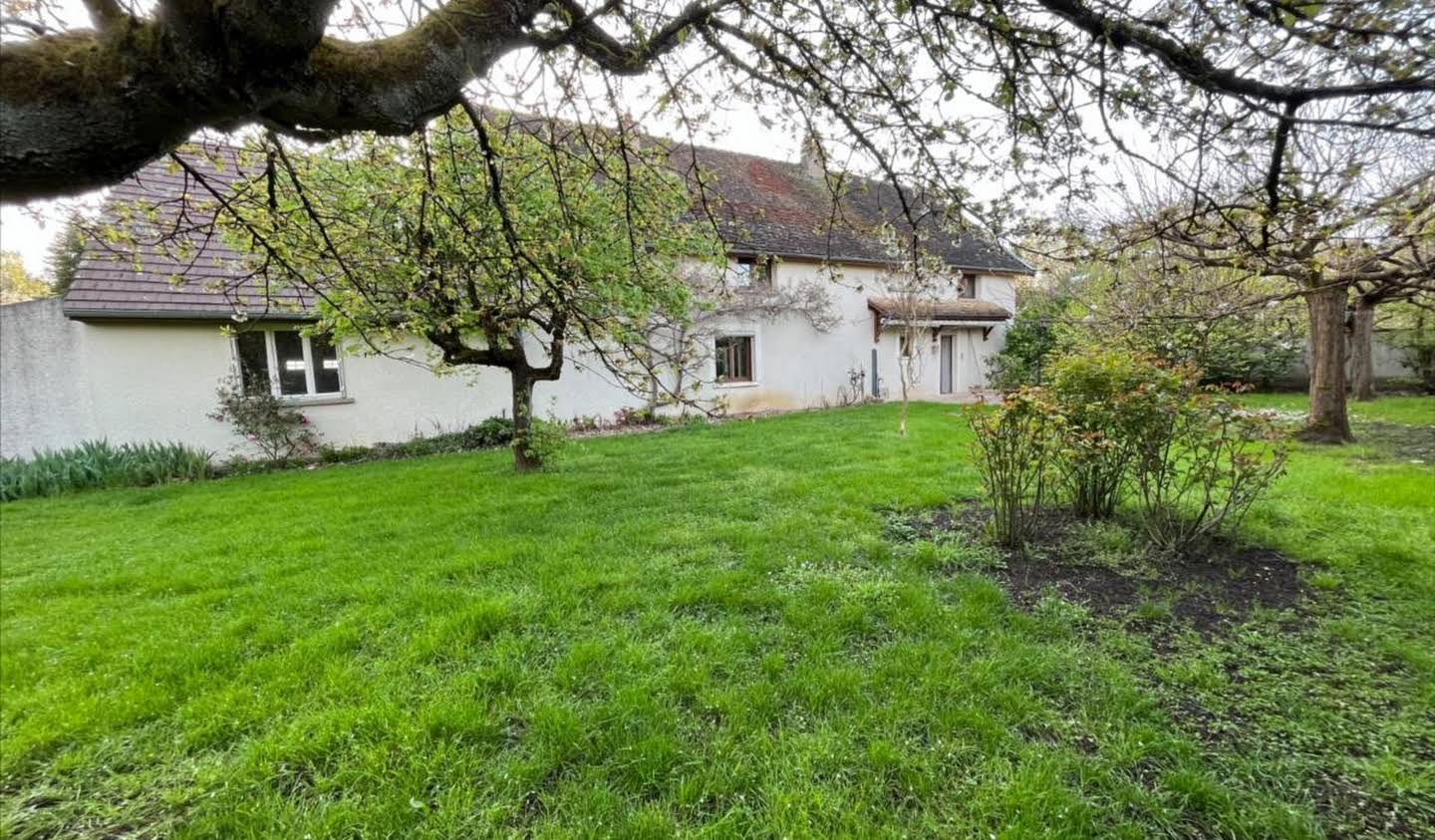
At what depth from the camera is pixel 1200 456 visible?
14.3ft

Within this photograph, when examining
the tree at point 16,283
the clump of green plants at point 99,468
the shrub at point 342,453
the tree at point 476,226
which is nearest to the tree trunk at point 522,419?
the tree at point 476,226

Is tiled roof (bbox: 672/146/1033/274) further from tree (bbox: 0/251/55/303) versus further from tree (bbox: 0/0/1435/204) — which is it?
tree (bbox: 0/251/55/303)

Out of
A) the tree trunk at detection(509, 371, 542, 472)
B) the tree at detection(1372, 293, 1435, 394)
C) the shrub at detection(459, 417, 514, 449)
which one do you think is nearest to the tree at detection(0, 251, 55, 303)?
the shrub at detection(459, 417, 514, 449)

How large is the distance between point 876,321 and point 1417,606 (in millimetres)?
14241

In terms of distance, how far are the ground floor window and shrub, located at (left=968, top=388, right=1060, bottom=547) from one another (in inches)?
417

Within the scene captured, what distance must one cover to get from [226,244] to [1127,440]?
6771 millimetres

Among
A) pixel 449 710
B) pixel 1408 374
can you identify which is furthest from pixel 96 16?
pixel 1408 374

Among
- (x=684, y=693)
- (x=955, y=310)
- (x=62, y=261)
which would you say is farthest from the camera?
(x=955, y=310)

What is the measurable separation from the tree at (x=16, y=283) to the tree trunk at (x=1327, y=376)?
A: 111ft

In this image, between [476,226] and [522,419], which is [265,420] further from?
[476,226]

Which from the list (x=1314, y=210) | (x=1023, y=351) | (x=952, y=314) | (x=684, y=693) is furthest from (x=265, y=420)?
(x=1023, y=351)

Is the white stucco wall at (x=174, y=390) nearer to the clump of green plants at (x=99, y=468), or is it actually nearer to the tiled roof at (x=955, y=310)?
the clump of green plants at (x=99, y=468)

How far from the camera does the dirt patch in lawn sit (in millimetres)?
3543

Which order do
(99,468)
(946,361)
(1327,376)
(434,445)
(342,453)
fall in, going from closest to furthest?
(99,468) → (1327,376) → (342,453) → (434,445) → (946,361)
